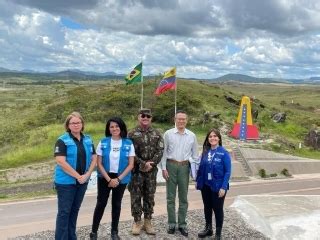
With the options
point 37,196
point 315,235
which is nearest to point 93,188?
point 37,196

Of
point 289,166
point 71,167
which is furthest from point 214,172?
point 289,166

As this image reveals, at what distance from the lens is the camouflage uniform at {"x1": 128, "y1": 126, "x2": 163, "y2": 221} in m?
7.33

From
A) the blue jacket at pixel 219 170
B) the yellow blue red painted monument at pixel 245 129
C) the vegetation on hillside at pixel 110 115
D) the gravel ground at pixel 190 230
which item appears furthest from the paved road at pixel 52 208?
the vegetation on hillside at pixel 110 115

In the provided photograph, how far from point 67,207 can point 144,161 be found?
1457 millimetres

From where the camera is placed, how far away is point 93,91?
49.4 m

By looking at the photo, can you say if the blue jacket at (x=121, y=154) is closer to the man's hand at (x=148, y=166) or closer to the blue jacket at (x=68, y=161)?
the man's hand at (x=148, y=166)

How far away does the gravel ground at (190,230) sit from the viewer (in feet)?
25.8

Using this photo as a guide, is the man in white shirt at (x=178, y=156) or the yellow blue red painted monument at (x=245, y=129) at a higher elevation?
the man in white shirt at (x=178, y=156)

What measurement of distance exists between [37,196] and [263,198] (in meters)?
8.23

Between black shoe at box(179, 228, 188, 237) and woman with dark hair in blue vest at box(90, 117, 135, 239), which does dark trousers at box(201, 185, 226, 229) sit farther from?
woman with dark hair in blue vest at box(90, 117, 135, 239)

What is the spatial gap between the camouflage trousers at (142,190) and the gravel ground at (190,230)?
0.50 metres

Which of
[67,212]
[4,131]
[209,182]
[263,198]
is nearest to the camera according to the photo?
[67,212]

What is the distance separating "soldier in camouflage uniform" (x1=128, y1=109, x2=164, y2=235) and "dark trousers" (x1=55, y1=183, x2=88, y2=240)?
3.49 feet

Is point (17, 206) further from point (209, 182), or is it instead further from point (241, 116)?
point (241, 116)
